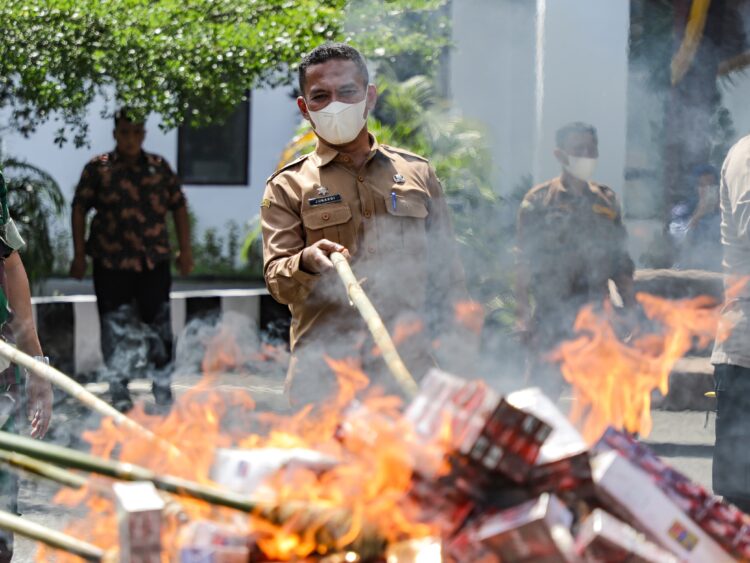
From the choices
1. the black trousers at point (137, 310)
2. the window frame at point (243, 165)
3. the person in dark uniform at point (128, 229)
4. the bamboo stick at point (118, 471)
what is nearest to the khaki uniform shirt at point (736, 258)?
the bamboo stick at point (118, 471)

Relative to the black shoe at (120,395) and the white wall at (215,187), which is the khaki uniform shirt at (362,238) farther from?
the white wall at (215,187)

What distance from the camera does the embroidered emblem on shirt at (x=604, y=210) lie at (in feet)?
20.0

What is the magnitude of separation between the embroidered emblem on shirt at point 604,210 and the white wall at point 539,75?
1.52m

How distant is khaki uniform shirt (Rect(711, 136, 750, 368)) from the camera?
4.15m

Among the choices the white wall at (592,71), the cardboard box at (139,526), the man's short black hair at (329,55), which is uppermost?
the white wall at (592,71)

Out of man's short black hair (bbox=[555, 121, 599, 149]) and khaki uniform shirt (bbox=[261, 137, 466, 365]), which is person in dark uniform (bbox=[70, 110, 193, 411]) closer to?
man's short black hair (bbox=[555, 121, 599, 149])

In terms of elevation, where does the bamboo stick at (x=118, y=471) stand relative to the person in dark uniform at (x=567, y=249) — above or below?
below

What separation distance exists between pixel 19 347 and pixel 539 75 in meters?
5.37

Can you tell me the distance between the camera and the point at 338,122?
388 cm

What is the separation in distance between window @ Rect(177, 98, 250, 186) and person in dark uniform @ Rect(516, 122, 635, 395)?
1146cm

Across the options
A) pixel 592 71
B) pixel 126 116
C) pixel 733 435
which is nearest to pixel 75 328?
pixel 126 116

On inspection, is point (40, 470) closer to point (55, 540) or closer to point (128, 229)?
point (55, 540)

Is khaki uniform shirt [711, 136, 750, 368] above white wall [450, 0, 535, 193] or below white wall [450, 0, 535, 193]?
below

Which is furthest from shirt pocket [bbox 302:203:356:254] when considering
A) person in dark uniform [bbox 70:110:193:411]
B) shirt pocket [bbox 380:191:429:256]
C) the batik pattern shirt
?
the batik pattern shirt
